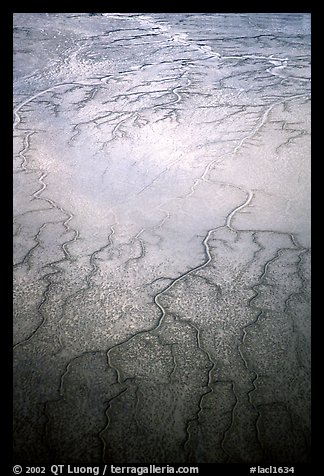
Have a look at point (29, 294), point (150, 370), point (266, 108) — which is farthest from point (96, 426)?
point (266, 108)

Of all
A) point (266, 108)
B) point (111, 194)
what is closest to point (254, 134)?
point (266, 108)

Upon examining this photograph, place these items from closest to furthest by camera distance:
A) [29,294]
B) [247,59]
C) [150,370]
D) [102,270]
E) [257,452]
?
[257,452], [150,370], [29,294], [102,270], [247,59]

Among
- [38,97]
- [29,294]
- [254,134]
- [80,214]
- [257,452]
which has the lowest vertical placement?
[257,452]

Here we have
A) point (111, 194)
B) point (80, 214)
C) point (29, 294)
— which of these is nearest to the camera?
point (29, 294)

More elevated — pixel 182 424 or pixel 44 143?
pixel 44 143

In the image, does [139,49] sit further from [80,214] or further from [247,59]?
[80,214]

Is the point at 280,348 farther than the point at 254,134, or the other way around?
the point at 254,134
